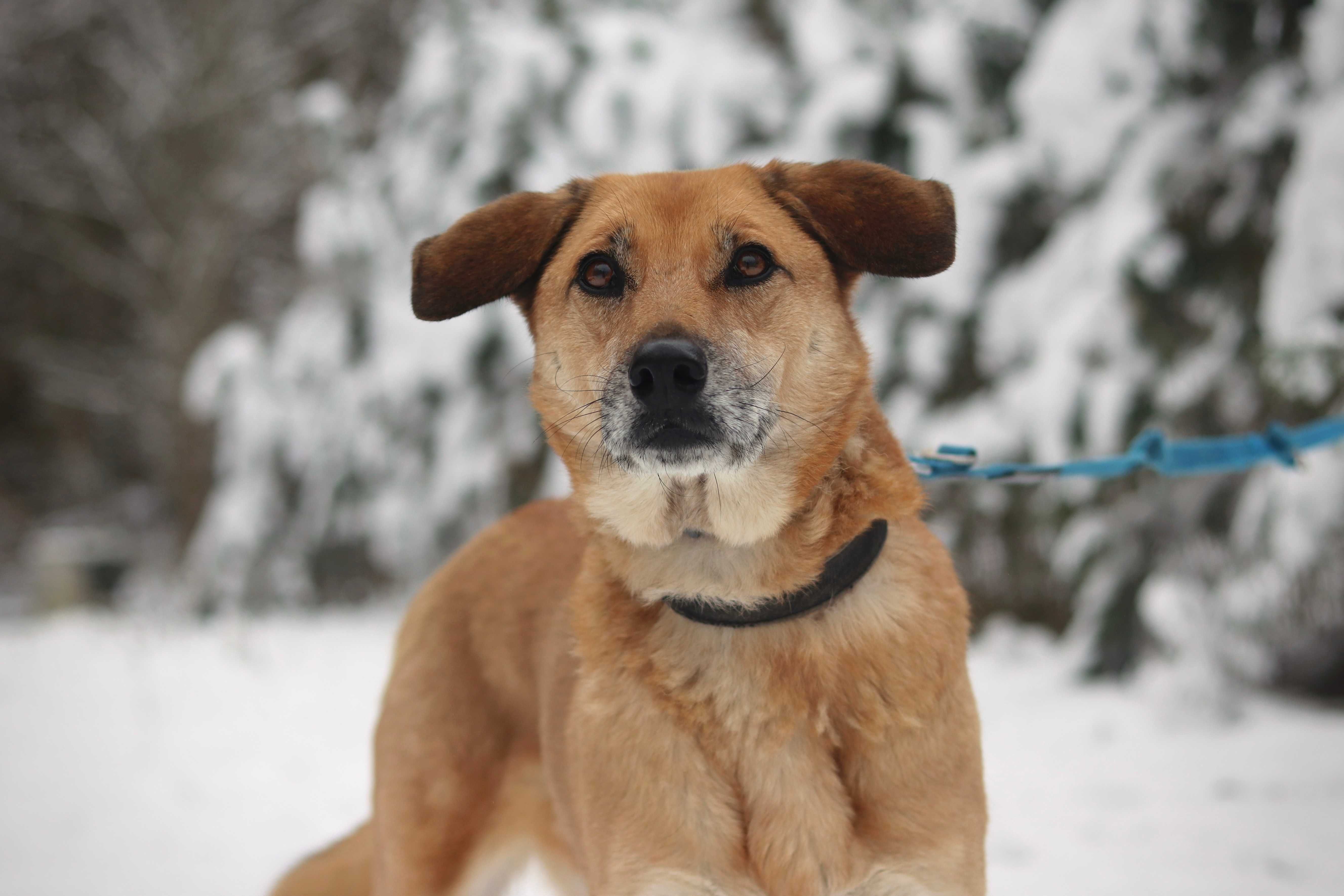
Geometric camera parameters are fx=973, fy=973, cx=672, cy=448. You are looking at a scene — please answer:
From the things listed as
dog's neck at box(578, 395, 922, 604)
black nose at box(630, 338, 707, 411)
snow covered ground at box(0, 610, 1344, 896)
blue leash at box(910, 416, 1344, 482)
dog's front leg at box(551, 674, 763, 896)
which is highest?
black nose at box(630, 338, 707, 411)

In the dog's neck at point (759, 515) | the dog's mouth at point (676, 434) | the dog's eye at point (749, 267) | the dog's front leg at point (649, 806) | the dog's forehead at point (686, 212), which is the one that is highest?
the dog's forehead at point (686, 212)

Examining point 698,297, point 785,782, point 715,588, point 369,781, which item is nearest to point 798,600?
point 715,588

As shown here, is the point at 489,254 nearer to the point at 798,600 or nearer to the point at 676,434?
the point at 676,434

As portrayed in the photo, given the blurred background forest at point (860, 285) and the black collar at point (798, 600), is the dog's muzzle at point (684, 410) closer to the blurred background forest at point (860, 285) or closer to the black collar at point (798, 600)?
the black collar at point (798, 600)

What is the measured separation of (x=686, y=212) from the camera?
6.46 ft

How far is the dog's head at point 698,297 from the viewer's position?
181 centimetres

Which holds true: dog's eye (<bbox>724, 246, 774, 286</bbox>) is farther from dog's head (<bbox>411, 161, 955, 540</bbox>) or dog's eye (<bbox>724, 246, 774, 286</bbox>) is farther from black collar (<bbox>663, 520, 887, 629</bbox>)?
black collar (<bbox>663, 520, 887, 629</bbox>)

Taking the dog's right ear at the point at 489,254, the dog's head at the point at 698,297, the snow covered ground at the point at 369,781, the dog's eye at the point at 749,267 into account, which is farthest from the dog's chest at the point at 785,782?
the snow covered ground at the point at 369,781

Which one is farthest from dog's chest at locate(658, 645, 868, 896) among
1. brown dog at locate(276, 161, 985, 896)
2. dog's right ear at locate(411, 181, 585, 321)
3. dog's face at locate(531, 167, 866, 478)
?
dog's right ear at locate(411, 181, 585, 321)

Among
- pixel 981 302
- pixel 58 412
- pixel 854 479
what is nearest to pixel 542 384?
pixel 854 479

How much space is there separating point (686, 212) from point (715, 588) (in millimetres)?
756

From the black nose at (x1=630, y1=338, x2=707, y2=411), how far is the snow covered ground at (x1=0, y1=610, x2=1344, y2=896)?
55.6 inches

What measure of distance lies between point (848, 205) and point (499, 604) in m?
1.23

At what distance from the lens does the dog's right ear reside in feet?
6.63
